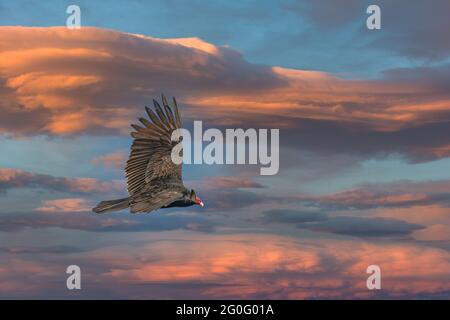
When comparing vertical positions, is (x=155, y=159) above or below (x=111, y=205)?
above

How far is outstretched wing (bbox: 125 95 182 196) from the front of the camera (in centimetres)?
3872

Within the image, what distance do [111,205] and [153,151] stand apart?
3.44 m

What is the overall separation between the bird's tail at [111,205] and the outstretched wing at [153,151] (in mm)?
1719

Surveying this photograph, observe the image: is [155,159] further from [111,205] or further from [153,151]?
[111,205]

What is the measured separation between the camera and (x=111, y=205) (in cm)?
3669

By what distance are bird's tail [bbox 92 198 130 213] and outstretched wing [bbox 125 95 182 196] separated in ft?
5.64

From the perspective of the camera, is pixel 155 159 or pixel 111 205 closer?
pixel 111 205

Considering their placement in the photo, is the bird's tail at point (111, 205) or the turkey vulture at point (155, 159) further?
the turkey vulture at point (155, 159)

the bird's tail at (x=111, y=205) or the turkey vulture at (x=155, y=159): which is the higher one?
the turkey vulture at (x=155, y=159)

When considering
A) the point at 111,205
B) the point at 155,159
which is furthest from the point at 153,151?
the point at 111,205

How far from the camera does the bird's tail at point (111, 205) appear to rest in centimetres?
3650
